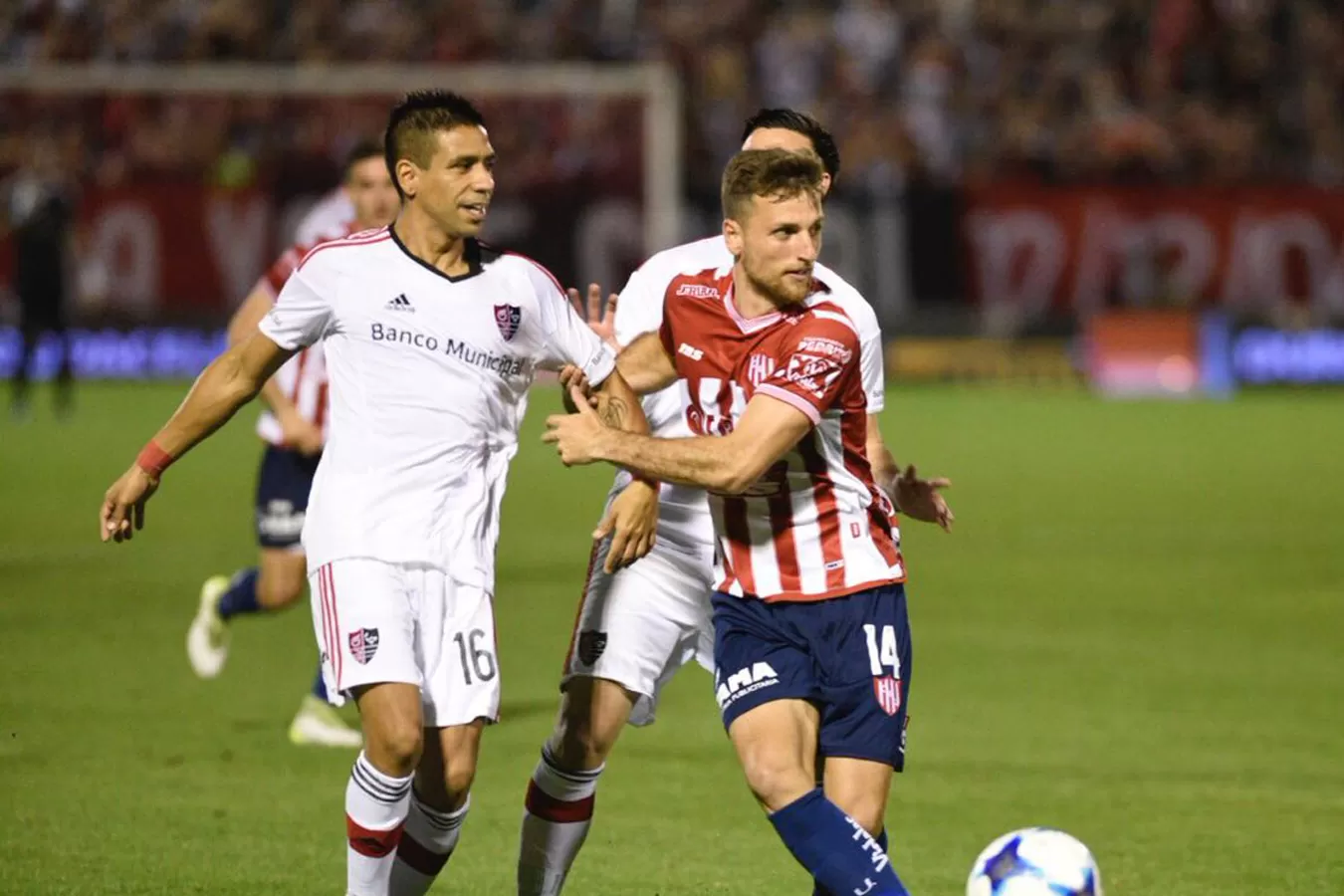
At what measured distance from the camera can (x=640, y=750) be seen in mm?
9062

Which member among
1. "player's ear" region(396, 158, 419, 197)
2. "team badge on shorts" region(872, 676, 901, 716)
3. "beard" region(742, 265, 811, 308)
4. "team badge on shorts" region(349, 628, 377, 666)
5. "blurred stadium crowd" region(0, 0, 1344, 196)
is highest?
"player's ear" region(396, 158, 419, 197)

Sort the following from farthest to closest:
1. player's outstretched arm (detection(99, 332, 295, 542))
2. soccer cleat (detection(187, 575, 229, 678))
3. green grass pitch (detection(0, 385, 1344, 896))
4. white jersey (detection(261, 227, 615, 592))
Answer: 1. soccer cleat (detection(187, 575, 229, 678))
2. green grass pitch (detection(0, 385, 1344, 896))
3. player's outstretched arm (detection(99, 332, 295, 542))
4. white jersey (detection(261, 227, 615, 592))

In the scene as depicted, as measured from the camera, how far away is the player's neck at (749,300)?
18.5 feet

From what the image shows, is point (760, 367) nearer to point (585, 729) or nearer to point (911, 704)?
point (585, 729)

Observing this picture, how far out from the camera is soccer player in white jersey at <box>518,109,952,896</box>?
20.2ft

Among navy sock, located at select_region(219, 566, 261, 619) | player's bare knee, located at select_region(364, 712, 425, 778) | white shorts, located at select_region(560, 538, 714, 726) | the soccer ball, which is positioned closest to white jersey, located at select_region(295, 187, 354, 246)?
navy sock, located at select_region(219, 566, 261, 619)

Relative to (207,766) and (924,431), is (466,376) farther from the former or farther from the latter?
(924,431)

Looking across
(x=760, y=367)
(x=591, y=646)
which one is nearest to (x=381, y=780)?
(x=591, y=646)

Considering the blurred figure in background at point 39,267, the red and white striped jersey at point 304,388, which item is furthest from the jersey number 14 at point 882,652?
the blurred figure in background at point 39,267

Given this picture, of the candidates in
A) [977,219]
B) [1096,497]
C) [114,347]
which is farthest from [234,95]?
[1096,497]

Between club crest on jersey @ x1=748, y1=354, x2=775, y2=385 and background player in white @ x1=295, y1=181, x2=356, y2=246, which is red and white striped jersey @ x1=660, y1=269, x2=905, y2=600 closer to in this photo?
club crest on jersey @ x1=748, y1=354, x2=775, y2=385

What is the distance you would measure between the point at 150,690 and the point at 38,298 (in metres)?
14.3

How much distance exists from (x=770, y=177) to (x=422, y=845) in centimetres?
195

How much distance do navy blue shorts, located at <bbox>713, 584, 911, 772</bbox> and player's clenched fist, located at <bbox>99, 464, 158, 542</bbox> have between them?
1537 millimetres
